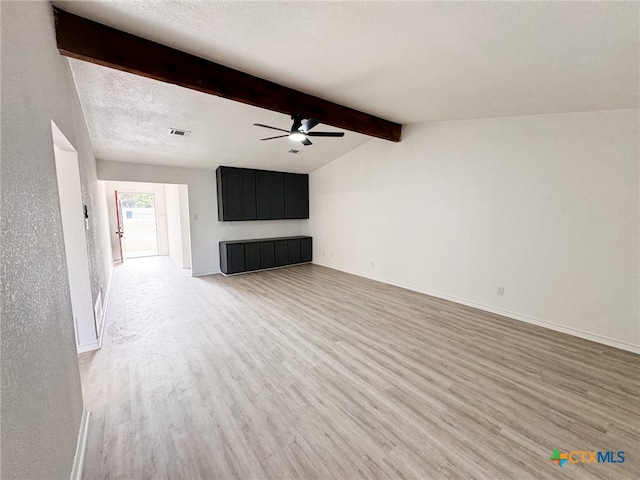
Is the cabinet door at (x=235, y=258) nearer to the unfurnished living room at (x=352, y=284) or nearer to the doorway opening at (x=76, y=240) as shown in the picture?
the unfurnished living room at (x=352, y=284)

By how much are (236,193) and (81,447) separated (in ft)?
16.9

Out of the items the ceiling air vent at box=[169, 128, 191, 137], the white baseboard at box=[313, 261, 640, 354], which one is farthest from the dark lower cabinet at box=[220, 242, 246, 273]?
the white baseboard at box=[313, 261, 640, 354]

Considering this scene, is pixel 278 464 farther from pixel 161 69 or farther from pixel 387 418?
pixel 161 69

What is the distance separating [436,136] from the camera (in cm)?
434

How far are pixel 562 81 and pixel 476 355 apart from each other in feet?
8.70

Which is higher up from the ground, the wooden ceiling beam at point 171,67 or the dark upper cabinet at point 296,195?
the wooden ceiling beam at point 171,67

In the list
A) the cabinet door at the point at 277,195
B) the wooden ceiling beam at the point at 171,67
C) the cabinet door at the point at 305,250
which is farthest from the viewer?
the cabinet door at the point at 305,250

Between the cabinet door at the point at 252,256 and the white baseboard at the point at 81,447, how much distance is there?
4.44 metres

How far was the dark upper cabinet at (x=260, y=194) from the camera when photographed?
611 cm

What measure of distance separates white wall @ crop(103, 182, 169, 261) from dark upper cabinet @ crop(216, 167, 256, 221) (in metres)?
3.04

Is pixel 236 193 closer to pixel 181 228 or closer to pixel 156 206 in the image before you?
pixel 181 228

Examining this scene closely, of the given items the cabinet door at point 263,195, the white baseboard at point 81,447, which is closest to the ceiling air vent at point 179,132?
the cabinet door at point 263,195

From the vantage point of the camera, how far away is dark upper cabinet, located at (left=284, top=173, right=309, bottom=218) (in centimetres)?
707

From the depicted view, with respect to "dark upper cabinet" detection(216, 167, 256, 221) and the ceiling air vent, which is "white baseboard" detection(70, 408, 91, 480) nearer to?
the ceiling air vent
